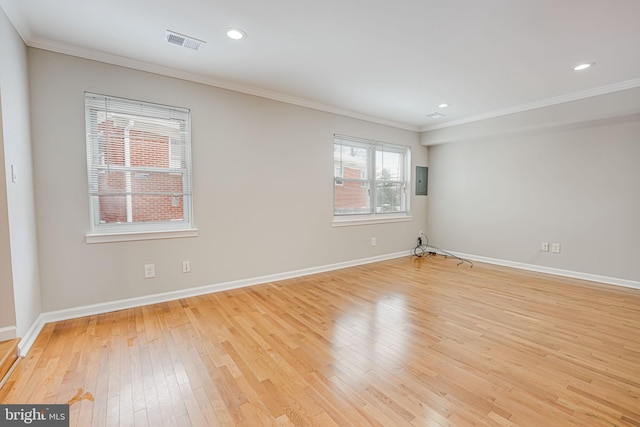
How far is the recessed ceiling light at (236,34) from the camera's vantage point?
7.61ft

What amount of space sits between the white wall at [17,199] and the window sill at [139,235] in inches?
16.9

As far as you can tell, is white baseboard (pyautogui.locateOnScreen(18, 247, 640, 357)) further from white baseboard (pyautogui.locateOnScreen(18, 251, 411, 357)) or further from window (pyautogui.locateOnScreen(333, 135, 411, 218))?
window (pyautogui.locateOnScreen(333, 135, 411, 218))

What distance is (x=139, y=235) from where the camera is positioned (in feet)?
9.62

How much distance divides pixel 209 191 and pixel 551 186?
488cm

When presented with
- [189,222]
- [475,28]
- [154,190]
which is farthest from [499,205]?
[154,190]

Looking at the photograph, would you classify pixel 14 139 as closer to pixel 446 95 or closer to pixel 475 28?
pixel 475 28

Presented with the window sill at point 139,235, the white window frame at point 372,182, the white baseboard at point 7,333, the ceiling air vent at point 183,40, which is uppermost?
the ceiling air vent at point 183,40

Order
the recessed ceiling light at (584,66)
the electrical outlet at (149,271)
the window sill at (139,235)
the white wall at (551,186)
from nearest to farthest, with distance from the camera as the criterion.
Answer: the window sill at (139,235) → the recessed ceiling light at (584,66) → the electrical outlet at (149,271) → the white wall at (551,186)

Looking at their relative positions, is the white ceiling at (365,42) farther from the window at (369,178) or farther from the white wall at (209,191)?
the window at (369,178)

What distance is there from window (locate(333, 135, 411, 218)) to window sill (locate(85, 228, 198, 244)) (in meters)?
2.23

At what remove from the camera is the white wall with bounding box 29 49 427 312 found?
2568 mm

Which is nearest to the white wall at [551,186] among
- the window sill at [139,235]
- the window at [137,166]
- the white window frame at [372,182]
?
the white window frame at [372,182]

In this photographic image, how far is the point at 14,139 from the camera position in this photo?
209cm

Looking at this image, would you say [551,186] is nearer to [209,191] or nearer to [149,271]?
[209,191]
